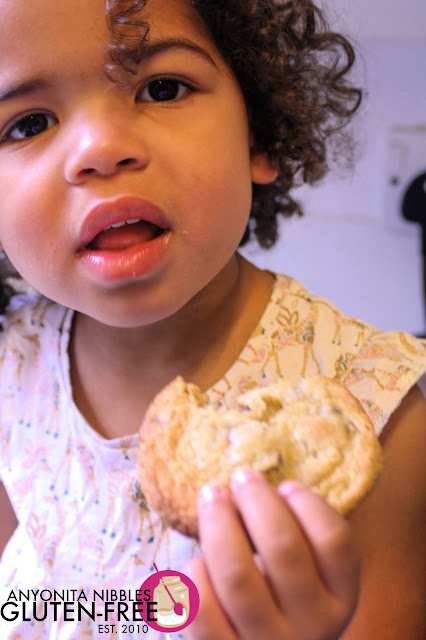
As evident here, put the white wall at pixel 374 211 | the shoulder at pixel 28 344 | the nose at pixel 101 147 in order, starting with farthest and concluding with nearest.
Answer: the white wall at pixel 374 211, the shoulder at pixel 28 344, the nose at pixel 101 147

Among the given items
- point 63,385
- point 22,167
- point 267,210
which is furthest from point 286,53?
point 63,385

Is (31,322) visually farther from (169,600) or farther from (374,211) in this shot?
(374,211)

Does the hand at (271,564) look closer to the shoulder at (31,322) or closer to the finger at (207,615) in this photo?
the finger at (207,615)

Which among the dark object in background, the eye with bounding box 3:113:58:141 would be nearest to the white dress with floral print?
the eye with bounding box 3:113:58:141

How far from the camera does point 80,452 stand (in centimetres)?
82

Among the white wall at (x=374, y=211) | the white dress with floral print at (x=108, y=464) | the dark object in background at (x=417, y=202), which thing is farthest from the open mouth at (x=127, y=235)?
the dark object in background at (x=417, y=202)

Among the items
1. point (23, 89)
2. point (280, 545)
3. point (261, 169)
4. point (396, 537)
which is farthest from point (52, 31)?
point (396, 537)

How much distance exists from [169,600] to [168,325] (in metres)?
0.35

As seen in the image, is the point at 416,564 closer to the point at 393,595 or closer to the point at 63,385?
the point at 393,595

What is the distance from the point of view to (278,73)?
809mm

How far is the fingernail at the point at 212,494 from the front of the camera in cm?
42

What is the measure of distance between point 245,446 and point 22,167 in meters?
0.38

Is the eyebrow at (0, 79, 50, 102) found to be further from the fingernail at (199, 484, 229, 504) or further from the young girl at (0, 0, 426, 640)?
the fingernail at (199, 484, 229, 504)

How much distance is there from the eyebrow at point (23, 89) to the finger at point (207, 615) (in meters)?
0.46
